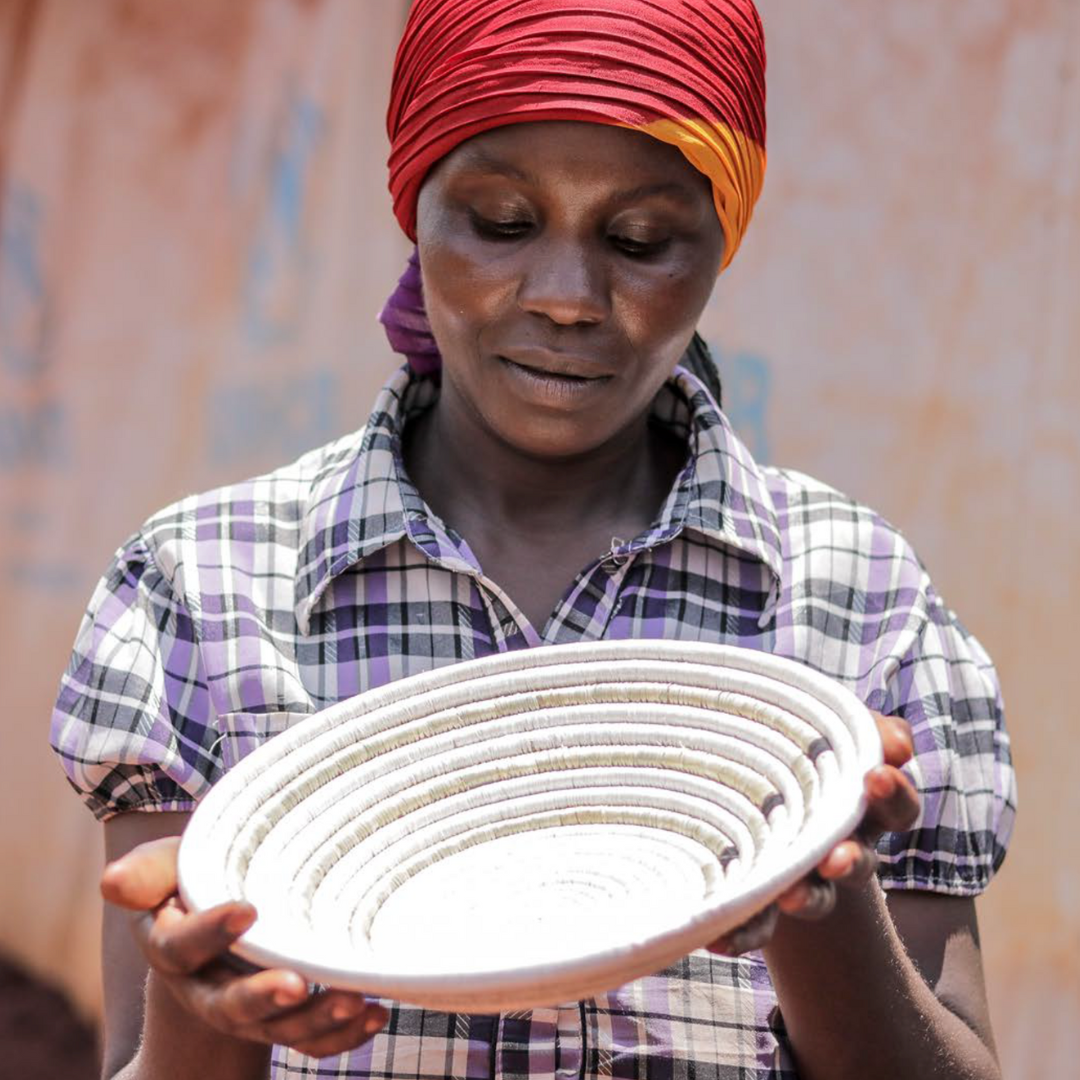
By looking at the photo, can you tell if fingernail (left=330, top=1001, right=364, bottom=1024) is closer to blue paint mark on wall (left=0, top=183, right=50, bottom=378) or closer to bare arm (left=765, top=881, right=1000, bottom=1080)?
bare arm (left=765, top=881, right=1000, bottom=1080)

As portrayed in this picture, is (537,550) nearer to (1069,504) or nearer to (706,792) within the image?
(706,792)

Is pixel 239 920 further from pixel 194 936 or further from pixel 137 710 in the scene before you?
pixel 137 710

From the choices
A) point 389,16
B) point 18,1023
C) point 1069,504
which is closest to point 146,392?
point 389,16

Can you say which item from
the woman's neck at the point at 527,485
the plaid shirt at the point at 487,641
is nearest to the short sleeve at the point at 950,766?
the plaid shirt at the point at 487,641

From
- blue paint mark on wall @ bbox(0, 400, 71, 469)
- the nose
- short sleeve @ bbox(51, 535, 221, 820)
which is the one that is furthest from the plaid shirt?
blue paint mark on wall @ bbox(0, 400, 71, 469)

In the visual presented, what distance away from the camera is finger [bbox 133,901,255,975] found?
3.23 feet

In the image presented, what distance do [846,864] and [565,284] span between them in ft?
1.93

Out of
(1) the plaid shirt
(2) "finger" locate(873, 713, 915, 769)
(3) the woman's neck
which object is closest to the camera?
(2) "finger" locate(873, 713, 915, 769)

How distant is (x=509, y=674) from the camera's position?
4.18 ft

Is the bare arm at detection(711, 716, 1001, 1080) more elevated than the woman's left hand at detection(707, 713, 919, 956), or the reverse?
the woman's left hand at detection(707, 713, 919, 956)

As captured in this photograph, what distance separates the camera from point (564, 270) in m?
1.41

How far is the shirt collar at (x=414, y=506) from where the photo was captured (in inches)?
58.5

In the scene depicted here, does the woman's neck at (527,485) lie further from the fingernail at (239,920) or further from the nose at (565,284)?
the fingernail at (239,920)

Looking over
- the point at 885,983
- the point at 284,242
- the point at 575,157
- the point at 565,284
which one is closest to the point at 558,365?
the point at 565,284
